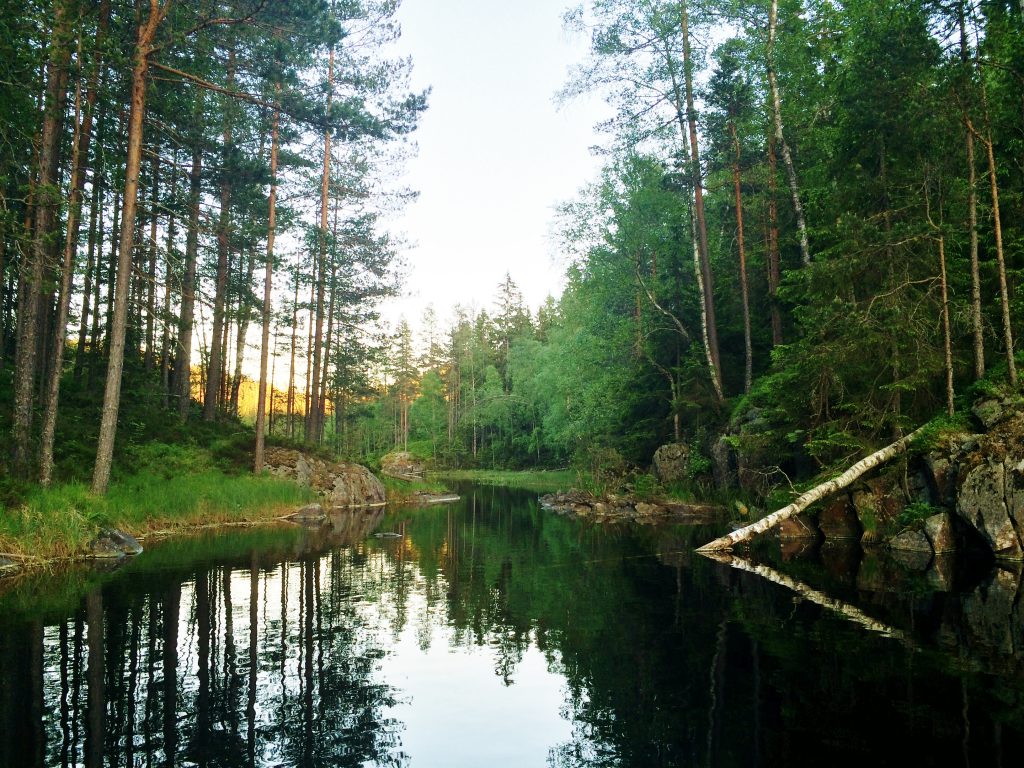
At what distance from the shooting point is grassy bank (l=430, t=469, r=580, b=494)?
51.0 metres

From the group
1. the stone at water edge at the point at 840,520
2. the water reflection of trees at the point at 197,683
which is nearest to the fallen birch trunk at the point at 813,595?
the stone at water edge at the point at 840,520

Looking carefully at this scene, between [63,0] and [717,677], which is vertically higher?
[63,0]

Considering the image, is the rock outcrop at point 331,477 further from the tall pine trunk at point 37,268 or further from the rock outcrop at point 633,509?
the tall pine trunk at point 37,268

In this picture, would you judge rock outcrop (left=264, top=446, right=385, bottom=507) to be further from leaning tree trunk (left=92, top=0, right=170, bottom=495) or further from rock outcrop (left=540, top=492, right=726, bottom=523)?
leaning tree trunk (left=92, top=0, right=170, bottom=495)

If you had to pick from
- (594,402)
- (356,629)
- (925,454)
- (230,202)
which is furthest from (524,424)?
(356,629)

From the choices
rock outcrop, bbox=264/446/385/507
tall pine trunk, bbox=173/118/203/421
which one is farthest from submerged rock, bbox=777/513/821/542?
tall pine trunk, bbox=173/118/203/421

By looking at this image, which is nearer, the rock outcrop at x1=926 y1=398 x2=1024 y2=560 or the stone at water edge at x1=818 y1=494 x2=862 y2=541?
the rock outcrop at x1=926 y1=398 x2=1024 y2=560

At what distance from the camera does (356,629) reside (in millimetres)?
9023

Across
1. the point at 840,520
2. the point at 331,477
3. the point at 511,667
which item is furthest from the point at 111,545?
the point at 840,520

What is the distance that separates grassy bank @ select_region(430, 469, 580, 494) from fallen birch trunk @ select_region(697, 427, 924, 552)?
103 feet

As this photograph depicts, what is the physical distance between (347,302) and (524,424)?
42.5m

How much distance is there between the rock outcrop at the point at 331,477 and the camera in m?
25.5

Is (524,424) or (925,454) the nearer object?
(925,454)

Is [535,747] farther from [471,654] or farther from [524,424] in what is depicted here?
[524,424]
